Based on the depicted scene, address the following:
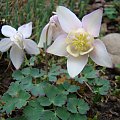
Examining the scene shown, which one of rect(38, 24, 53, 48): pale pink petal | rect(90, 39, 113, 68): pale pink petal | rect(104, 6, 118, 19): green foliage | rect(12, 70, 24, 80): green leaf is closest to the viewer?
rect(90, 39, 113, 68): pale pink petal

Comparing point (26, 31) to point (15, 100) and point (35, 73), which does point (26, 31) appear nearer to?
point (35, 73)

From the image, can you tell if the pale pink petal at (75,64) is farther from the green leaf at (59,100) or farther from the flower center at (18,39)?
the flower center at (18,39)

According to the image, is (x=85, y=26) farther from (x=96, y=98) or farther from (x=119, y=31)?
(x=119, y=31)

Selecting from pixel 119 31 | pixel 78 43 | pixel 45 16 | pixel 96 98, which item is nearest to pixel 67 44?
pixel 78 43

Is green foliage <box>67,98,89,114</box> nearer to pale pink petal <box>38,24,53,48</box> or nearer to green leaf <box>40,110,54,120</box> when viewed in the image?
green leaf <box>40,110,54,120</box>

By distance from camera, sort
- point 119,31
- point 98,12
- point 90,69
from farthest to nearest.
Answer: point 119,31
point 90,69
point 98,12

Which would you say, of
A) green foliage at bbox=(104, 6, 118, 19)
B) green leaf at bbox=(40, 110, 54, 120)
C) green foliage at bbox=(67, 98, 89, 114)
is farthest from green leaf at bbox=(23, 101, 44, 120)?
green foliage at bbox=(104, 6, 118, 19)
